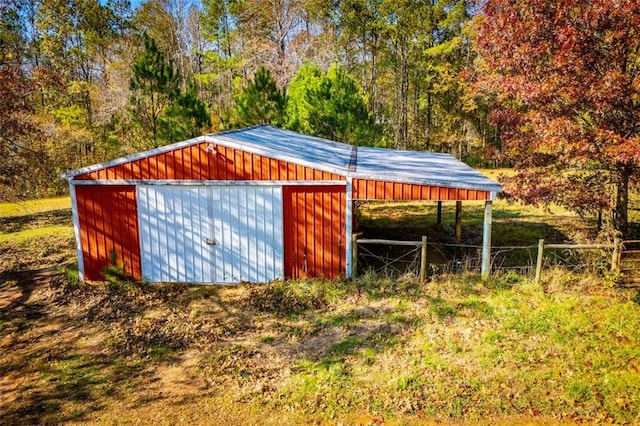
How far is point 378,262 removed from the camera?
11.2 m

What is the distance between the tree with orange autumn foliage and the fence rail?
1.13m

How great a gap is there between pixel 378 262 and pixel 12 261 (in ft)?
34.1

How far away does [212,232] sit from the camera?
10047 millimetres

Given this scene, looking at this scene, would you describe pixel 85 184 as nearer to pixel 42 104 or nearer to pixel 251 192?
pixel 251 192

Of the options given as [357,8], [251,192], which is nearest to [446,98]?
[357,8]

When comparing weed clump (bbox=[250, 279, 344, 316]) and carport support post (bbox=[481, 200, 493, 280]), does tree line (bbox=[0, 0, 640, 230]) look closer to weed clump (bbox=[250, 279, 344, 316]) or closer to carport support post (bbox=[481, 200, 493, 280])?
carport support post (bbox=[481, 200, 493, 280])

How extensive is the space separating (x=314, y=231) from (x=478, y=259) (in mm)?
3948

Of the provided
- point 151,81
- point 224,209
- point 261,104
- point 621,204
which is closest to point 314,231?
point 224,209

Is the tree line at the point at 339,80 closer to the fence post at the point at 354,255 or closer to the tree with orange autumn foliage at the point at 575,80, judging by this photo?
the tree with orange autumn foliage at the point at 575,80

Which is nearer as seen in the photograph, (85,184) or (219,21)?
(85,184)

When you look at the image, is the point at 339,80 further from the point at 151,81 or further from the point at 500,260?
the point at 500,260

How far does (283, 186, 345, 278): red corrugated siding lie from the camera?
9.70 m

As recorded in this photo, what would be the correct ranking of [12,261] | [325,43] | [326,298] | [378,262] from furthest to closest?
[325,43]
[12,261]
[378,262]
[326,298]

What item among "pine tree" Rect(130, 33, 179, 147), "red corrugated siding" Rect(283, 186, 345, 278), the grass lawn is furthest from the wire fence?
"pine tree" Rect(130, 33, 179, 147)
